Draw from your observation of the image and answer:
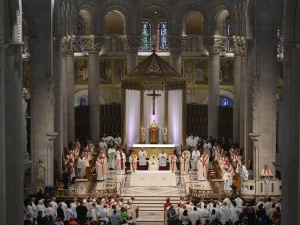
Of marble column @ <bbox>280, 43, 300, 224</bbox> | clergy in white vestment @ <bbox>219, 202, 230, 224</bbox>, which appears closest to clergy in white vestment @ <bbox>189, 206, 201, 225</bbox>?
clergy in white vestment @ <bbox>219, 202, 230, 224</bbox>

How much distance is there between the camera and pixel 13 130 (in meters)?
39.0

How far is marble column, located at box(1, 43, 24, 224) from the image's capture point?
1523 inches

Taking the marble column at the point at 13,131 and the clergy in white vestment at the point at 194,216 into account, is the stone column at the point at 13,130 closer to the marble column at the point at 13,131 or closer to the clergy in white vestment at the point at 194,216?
the marble column at the point at 13,131

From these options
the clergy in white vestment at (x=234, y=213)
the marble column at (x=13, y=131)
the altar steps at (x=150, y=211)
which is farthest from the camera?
the altar steps at (x=150, y=211)

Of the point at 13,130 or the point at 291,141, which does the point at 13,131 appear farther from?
the point at 291,141

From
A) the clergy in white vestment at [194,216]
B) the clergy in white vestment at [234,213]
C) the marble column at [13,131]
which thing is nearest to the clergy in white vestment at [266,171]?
the clergy in white vestment at [234,213]

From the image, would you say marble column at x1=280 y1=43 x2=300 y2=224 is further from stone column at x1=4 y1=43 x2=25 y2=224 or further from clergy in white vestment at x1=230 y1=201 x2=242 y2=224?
stone column at x1=4 y1=43 x2=25 y2=224

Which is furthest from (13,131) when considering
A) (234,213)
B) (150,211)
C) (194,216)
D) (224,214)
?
(150,211)

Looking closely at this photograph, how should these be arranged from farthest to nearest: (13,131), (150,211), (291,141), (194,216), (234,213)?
(150,211), (234,213), (194,216), (13,131), (291,141)

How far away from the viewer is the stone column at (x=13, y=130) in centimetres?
3869

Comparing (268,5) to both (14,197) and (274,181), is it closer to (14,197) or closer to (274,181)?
(274,181)

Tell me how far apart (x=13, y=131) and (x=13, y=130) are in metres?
0.05

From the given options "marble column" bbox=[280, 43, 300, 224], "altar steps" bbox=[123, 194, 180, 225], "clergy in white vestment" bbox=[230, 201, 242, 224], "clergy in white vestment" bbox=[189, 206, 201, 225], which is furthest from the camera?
"altar steps" bbox=[123, 194, 180, 225]

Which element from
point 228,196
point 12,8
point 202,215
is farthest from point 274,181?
point 12,8
